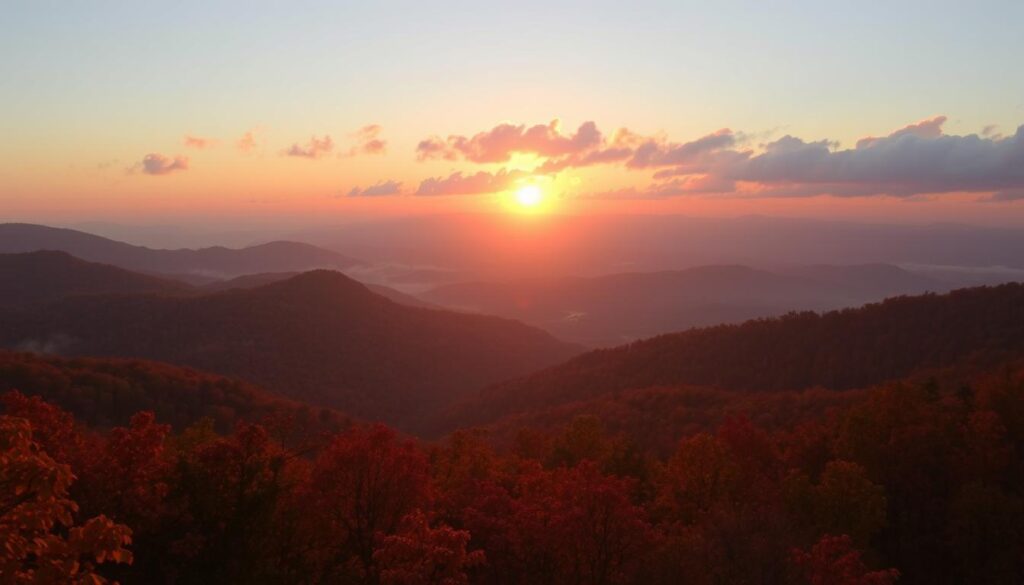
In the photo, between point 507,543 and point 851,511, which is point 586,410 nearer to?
point 851,511

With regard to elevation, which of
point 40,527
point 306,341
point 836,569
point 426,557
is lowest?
point 306,341

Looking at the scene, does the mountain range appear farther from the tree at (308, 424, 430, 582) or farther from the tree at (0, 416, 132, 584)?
the tree at (0, 416, 132, 584)

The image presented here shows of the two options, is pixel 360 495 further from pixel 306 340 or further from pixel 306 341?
pixel 306 340

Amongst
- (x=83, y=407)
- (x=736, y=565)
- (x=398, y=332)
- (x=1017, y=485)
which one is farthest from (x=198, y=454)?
(x=398, y=332)

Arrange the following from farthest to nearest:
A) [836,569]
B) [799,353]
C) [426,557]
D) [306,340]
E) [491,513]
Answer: [306,340]
[799,353]
[491,513]
[836,569]
[426,557]

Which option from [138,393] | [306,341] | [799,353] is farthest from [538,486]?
[306,341]

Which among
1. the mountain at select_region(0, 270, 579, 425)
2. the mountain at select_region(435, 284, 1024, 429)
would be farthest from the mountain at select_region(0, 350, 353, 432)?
the mountain at select_region(435, 284, 1024, 429)

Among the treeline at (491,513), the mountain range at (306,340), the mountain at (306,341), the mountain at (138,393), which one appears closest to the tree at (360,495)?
the treeline at (491,513)

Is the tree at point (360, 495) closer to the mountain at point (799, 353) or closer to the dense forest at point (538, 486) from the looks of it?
the dense forest at point (538, 486)
